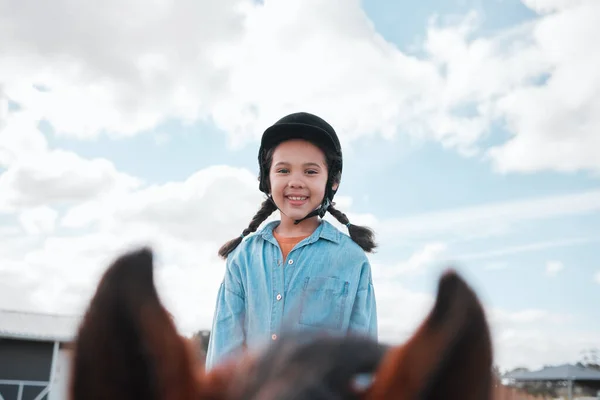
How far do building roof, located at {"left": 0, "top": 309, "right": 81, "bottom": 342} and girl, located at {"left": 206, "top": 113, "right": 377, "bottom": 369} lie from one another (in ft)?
89.2

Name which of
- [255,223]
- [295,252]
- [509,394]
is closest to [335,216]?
[255,223]

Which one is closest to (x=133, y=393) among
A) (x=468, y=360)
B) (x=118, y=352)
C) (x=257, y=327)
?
(x=118, y=352)

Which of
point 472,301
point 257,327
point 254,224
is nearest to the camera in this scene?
point 472,301

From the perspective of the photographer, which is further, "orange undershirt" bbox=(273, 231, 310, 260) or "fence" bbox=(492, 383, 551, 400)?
"orange undershirt" bbox=(273, 231, 310, 260)

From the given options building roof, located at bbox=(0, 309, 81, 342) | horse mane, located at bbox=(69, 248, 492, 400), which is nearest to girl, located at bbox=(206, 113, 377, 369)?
horse mane, located at bbox=(69, 248, 492, 400)

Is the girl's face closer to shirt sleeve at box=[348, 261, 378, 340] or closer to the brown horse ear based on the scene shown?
shirt sleeve at box=[348, 261, 378, 340]

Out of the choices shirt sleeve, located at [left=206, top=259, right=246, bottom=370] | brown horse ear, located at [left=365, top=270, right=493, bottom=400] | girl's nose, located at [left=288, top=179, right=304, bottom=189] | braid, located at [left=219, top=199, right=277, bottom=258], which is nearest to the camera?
brown horse ear, located at [left=365, top=270, right=493, bottom=400]

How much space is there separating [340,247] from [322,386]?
330 cm

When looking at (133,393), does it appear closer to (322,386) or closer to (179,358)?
(179,358)

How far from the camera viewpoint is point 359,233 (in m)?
4.73

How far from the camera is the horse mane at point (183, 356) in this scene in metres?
0.96

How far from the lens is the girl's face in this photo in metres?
4.29

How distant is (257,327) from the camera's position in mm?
3869

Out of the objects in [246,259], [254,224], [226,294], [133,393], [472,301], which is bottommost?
[133,393]
